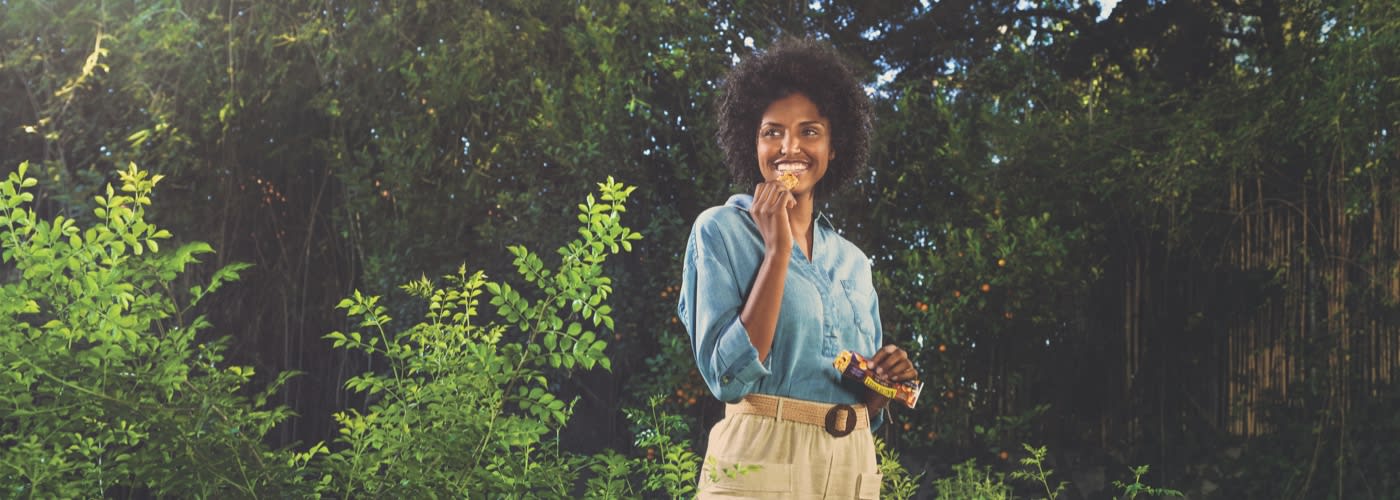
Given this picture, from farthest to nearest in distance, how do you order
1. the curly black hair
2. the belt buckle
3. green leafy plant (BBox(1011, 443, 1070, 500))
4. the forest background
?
the forest background → green leafy plant (BBox(1011, 443, 1070, 500)) → the curly black hair → the belt buckle

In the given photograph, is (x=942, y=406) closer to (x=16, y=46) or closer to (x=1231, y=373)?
(x=1231, y=373)

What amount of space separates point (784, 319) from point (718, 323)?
3.9 inches

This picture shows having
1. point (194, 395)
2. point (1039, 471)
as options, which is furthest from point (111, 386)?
point (1039, 471)

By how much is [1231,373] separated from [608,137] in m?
2.36

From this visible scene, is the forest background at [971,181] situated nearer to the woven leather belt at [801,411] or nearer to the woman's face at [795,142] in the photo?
the woman's face at [795,142]

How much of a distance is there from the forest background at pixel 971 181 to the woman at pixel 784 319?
261 centimetres

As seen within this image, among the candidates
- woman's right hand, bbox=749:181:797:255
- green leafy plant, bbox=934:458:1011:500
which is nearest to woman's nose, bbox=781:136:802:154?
woman's right hand, bbox=749:181:797:255

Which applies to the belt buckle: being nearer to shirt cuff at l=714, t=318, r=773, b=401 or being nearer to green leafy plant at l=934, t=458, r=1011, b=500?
shirt cuff at l=714, t=318, r=773, b=401

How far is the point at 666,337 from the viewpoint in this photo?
4730 millimetres

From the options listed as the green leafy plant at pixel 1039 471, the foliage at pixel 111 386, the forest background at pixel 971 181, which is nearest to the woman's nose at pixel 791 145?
the foliage at pixel 111 386

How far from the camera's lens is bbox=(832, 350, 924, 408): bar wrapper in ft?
6.27

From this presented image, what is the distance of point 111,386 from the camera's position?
1.91 meters

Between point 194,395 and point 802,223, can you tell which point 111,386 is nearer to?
point 194,395

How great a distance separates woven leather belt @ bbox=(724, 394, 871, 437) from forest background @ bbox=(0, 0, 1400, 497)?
2774 mm
